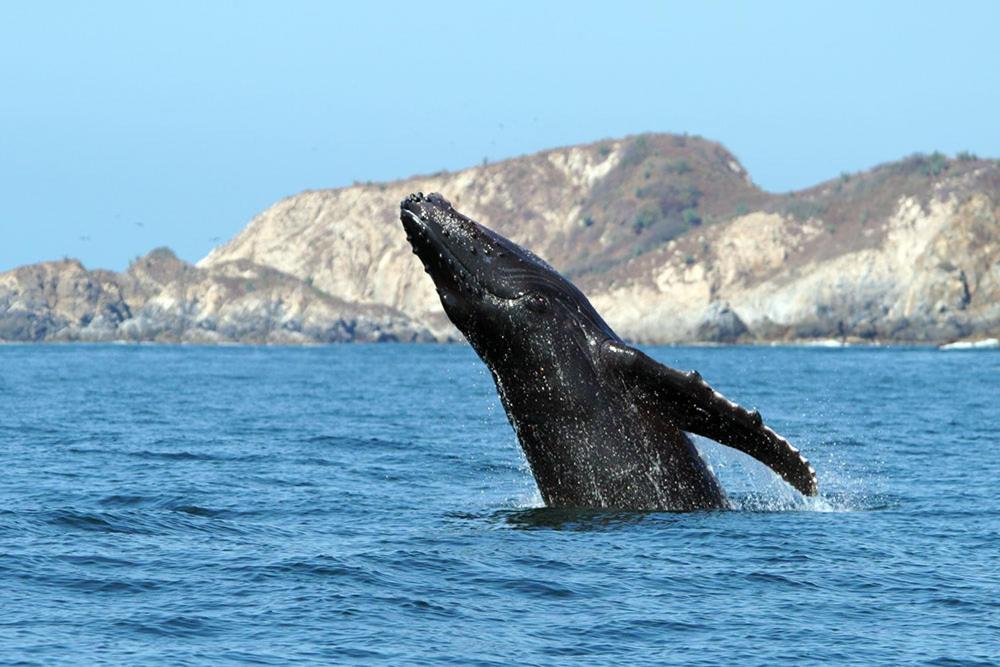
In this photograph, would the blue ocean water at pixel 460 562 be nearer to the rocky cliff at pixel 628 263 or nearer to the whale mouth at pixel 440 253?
the whale mouth at pixel 440 253

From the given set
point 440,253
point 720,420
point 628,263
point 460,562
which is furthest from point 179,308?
point 720,420

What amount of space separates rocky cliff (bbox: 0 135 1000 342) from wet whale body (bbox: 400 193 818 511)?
103m

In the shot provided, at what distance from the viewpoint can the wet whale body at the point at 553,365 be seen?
12812mm

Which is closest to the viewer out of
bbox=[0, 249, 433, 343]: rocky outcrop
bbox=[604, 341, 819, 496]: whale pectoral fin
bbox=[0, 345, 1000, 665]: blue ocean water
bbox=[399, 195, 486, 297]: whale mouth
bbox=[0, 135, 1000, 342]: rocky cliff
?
bbox=[0, 345, 1000, 665]: blue ocean water

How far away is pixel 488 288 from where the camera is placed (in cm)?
1283

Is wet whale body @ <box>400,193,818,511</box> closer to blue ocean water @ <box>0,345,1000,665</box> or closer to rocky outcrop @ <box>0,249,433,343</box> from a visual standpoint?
blue ocean water @ <box>0,345,1000,665</box>

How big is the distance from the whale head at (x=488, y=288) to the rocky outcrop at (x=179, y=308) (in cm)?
13759

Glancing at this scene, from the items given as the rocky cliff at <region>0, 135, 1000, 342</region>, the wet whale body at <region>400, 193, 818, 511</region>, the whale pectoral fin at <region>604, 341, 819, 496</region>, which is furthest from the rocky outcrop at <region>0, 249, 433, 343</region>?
the whale pectoral fin at <region>604, 341, 819, 496</region>

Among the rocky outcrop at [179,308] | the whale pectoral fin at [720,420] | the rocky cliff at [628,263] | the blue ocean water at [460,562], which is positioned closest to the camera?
the blue ocean water at [460,562]

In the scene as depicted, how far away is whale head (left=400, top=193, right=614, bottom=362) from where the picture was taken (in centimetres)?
1280

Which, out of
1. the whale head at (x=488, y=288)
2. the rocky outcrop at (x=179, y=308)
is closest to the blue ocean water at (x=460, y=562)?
the whale head at (x=488, y=288)

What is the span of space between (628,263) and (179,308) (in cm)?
4608

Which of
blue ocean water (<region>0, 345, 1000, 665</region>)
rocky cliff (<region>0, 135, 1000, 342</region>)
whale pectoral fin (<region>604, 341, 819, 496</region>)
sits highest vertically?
rocky cliff (<region>0, 135, 1000, 342</region>)

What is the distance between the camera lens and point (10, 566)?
39.7 ft
